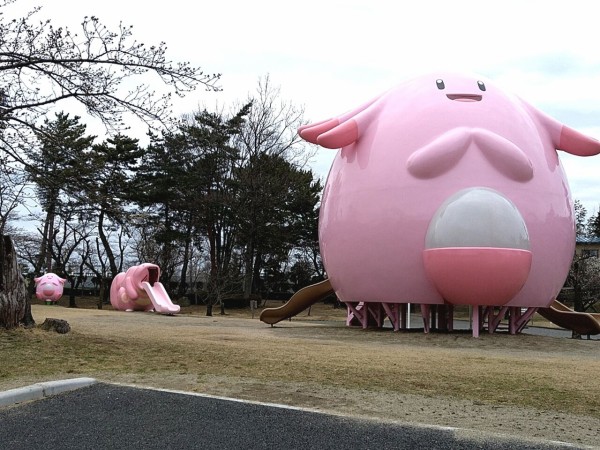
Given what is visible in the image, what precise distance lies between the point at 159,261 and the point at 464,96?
32.3m

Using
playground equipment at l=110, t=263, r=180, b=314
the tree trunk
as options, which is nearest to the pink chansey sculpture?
the tree trunk

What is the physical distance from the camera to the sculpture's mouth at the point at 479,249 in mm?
14172

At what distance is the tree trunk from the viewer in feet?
32.2

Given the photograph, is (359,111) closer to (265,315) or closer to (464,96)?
(464,96)

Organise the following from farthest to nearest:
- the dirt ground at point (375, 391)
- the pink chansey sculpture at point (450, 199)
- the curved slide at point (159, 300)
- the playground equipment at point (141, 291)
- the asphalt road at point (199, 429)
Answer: the playground equipment at point (141, 291), the curved slide at point (159, 300), the pink chansey sculpture at point (450, 199), the dirt ground at point (375, 391), the asphalt road at point (199, 429)

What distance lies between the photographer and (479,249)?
14.1m

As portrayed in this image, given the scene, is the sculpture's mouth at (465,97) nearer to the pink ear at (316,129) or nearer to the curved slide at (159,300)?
the pink ear at (316,129)

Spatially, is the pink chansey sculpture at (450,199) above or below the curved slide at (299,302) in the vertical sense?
above

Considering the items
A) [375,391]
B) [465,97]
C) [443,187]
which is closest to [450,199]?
[443,187]

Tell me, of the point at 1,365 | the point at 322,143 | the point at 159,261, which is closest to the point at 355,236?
the point at 322,143

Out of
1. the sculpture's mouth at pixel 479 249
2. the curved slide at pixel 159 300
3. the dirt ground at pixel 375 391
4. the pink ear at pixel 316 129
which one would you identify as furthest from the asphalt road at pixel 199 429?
the curved slide at pixel 159 300

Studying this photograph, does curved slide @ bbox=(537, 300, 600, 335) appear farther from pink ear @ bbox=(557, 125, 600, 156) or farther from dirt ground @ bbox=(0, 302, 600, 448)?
dirt ground @ bbox=(0, 302, 600, 448)

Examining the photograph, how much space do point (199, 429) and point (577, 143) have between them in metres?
14.7

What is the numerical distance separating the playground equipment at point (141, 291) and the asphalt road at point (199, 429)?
24602mm
